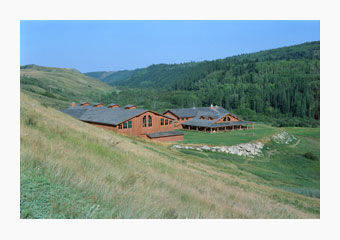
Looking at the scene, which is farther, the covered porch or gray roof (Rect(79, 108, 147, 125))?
the covered porch

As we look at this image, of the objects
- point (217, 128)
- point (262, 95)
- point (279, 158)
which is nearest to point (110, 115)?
point (217, 128)

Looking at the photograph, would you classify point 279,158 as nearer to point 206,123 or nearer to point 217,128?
point 217,128

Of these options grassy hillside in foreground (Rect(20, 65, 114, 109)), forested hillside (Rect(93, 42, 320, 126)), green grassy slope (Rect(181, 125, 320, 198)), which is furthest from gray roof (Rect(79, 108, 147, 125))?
forested hillside (Rect(93, 42, 320, 126))

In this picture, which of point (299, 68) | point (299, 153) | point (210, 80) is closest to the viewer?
point (299, 153)

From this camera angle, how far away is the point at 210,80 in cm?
18900

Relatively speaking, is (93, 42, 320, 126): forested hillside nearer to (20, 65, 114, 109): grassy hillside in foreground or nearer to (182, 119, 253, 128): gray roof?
(20, 65, 114, 109): grassy hillside in foreground

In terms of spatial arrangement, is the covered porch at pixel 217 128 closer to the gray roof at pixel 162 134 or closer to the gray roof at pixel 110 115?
the gray roof at pixel 162 134

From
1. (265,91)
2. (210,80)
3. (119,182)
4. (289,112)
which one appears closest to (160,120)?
(119,182)

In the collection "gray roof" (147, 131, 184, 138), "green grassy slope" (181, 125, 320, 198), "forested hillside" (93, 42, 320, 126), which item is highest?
"forested hillside" (93, 42, 320, 126)

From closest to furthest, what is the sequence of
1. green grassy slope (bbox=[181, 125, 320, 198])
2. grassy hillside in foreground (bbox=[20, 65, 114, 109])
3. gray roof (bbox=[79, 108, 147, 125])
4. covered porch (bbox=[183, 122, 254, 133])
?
green grassy slope (bbox=[181, 125, 320, 198])
gray roof (bbox=[79, 108, 147, 125])
covered porch (bbox=[183, 122, 254, 133])
grassy hillside in foreground (bbox=[20, 65, 114, 109])

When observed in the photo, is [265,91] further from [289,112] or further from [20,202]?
[20,202]

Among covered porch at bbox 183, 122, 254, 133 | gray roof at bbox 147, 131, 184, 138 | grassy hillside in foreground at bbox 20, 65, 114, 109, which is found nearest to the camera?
gray roof at bbox 147, 131, 184, 138

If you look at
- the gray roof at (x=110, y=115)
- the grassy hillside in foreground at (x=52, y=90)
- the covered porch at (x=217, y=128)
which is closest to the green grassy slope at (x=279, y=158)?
the gray roof at (x=110, y=115)

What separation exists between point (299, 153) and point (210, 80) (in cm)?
14806
